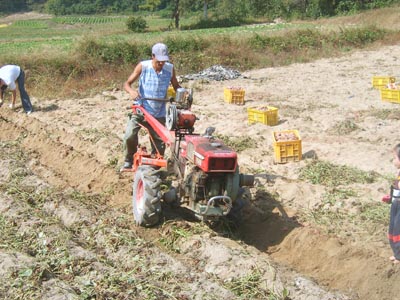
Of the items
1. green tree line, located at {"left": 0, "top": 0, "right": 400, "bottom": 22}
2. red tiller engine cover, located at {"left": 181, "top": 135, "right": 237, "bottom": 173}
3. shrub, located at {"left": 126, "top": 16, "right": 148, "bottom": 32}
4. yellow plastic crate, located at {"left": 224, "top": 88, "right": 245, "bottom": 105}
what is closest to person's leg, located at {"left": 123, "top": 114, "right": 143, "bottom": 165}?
red tiller engine cover, located at {"left": 181, "top": 135, "right": 237, "bottom": 173}

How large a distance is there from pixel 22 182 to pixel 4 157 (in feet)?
5.63

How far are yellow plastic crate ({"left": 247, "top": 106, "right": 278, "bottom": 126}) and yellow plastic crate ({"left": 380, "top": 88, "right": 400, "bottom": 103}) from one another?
3.30m

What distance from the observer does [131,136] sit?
700cm

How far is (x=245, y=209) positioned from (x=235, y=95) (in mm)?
6402

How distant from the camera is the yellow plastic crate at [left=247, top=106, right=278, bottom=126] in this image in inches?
403

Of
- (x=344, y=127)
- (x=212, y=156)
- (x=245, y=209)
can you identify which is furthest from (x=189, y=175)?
(x=344, y=127)

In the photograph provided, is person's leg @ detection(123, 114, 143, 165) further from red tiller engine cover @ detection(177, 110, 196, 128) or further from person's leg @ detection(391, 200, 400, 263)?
person's leg @ detection(391, 200, 400, 263)

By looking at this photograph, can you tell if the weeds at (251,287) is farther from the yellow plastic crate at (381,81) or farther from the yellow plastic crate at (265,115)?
the yellow plastic crate at (381,81)

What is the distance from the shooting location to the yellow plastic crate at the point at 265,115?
10.2 meters

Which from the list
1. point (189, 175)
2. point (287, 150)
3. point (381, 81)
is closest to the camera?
point (189, 175)

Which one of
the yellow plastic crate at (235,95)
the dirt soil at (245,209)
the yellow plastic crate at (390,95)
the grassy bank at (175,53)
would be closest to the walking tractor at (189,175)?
the dirt soil at (245,209)

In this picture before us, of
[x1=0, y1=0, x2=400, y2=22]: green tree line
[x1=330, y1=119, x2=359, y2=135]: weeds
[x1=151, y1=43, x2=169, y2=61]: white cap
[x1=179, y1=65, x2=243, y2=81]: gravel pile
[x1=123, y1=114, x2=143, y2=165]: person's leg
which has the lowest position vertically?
[x1=0, y1=0, x2=400, y2=22]: green tree line

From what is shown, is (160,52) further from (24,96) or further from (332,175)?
(24,96)

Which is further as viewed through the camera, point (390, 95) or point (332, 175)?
point (390, 95)
